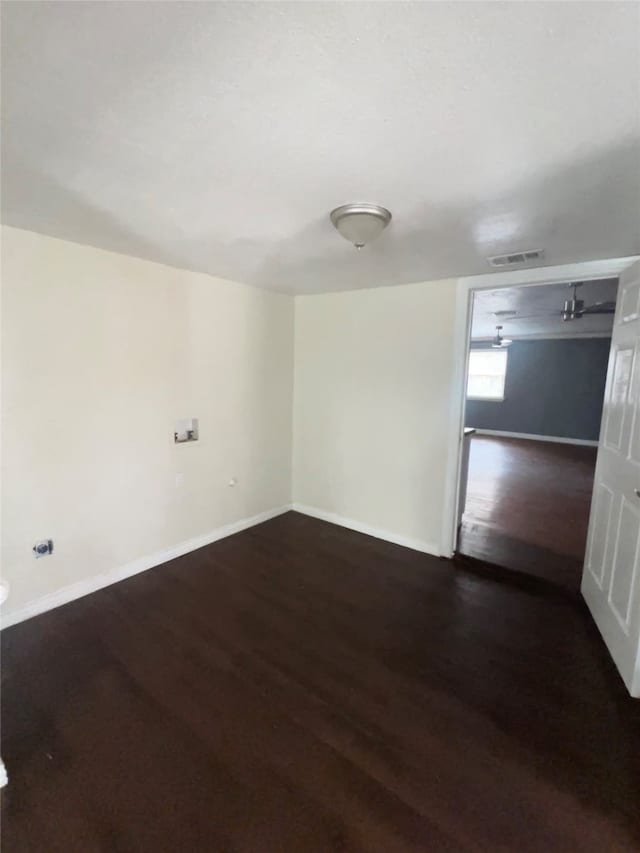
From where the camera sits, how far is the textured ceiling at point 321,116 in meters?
0.86

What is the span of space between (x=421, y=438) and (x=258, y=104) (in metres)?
2.68

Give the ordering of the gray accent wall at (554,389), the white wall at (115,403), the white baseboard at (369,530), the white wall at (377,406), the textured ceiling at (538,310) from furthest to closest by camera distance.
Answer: the gray accent wall at (554,389) < the textured ceiling at (538,310) < the white baseboard at (369,530) < the white wall at (377,406) < the white wall at (115,403)

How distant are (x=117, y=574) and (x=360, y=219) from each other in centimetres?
280


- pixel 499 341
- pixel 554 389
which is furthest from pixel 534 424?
pixel 499 341

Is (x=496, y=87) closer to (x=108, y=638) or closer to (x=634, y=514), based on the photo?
(x=634, y=514)

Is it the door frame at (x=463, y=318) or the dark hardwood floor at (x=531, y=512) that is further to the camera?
the dark hardwood floor at (x=531, y=512)

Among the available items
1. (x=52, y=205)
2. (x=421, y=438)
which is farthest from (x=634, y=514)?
(x=52, y=205)

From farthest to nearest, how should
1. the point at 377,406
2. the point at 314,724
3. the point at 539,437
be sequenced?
the point at 539,437
the point at 377,406
the point at 314,724

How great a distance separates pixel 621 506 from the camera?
221 centimetres

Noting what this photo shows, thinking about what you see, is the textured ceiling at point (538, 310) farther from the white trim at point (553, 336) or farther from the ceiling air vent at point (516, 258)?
the ceiling air vent at point (516, 258)

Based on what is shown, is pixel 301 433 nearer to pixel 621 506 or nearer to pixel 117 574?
pixel 117 574

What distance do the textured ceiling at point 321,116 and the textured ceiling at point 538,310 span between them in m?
1.53

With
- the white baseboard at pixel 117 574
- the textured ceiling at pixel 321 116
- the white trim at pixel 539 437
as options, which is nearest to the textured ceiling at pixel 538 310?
the textured ceiling at pixel 321 116

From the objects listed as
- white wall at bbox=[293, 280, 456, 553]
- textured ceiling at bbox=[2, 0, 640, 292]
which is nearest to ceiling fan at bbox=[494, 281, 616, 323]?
white wall at bbox=[293, 280, 456, 553]
